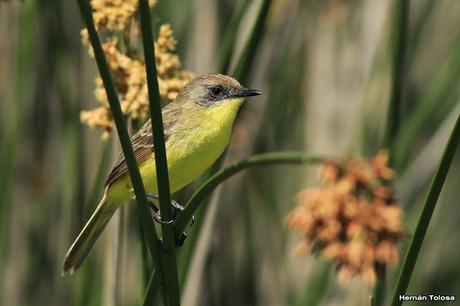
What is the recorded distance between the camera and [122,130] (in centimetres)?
186

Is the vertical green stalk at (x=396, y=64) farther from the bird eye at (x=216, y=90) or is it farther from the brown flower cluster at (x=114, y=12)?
the brown flower cluster at (x=114, y=12)

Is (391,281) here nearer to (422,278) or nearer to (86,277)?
(422,278)

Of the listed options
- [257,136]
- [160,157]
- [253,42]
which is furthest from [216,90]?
[160,157]

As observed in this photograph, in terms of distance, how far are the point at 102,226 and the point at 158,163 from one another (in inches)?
55.5

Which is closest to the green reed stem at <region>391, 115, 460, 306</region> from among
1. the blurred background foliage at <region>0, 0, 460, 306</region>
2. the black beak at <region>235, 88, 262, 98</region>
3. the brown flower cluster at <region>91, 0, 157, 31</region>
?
the brown flower cluster at <region>91, 0, 157, 31</region>

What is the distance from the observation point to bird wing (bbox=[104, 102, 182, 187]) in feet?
11.1

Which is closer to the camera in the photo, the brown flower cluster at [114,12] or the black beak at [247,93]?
the brown flower cluster at [114,12]

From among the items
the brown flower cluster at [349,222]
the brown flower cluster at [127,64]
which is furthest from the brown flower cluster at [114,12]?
the brown flower cluster at [349,222]

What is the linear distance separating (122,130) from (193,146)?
1377mm

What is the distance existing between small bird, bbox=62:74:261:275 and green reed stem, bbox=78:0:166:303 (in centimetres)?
92

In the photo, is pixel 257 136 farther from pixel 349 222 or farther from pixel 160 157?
pixel 160 157

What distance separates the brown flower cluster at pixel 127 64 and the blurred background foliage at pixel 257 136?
1060 mm

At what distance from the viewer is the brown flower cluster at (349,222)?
2.42 meters

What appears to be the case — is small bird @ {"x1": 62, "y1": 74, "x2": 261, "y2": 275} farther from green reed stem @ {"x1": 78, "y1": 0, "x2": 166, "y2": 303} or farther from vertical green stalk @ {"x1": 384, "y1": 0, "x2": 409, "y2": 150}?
green reed stem @ {"x1": 78, "y1": 0, "x2": 166, "y2": 303}
